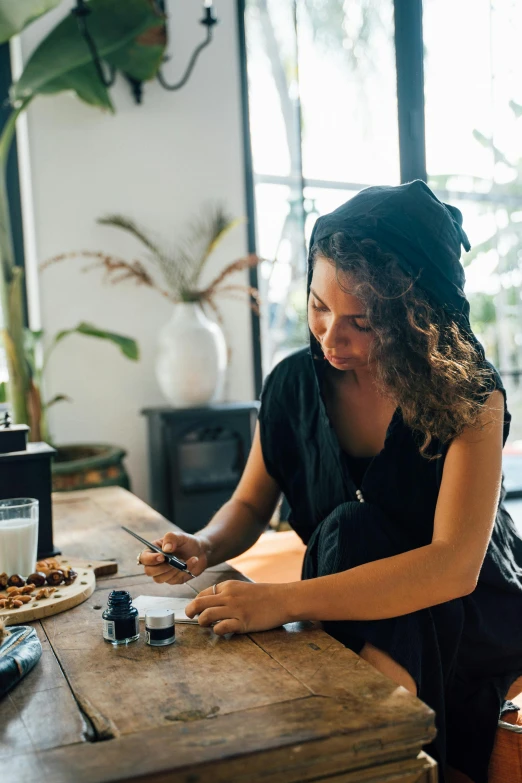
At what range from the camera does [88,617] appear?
45.8 inches

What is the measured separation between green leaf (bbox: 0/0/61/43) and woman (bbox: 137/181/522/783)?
7.02ft

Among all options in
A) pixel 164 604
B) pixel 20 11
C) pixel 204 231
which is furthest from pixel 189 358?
pixel 164 604

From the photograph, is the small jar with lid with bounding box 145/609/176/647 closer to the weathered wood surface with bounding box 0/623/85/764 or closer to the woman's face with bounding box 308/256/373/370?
the weathered wood surface with bounding box 0/623/85/764

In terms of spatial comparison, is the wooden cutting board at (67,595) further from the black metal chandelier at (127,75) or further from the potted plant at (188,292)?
the black metal chandelier at (127,75)

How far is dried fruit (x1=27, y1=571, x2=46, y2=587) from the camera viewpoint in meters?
1.25

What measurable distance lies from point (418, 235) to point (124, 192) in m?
2.67

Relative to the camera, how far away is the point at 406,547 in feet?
4.19

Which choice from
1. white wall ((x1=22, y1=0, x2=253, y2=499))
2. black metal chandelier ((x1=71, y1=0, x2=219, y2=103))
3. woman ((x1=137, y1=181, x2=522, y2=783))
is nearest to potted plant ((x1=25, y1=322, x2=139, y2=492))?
white wall ((x1=22, y1=0, x2=253, y2=499))

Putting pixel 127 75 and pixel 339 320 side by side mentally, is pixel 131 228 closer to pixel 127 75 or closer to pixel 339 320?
pixel 127 75

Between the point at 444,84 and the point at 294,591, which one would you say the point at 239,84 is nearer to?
the point at 444,84

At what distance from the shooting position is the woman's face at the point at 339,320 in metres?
1.28

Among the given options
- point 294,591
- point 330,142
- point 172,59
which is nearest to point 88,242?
point 172,59

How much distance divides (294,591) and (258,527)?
480 mm

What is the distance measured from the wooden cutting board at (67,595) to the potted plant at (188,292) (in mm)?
2121
